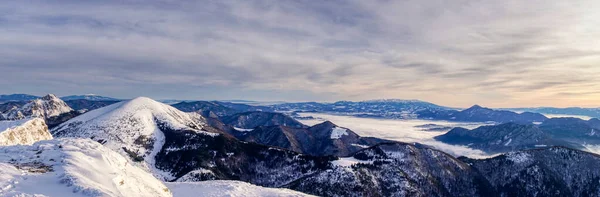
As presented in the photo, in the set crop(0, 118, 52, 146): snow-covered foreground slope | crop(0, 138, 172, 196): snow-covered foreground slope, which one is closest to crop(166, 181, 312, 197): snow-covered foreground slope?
crop(0, 138, 172, 196): snow-covered foreground slope

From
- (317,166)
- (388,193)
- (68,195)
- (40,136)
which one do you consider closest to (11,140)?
(40,136)

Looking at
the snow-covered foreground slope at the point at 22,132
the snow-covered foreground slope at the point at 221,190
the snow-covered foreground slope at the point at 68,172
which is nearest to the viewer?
the snow-covered foreground slope at the point at 68,172

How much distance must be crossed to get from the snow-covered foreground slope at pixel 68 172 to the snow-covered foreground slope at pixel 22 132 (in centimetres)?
6552

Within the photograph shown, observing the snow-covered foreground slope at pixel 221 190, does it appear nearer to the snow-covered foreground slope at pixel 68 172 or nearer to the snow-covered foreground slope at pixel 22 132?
the snow-covered foreground slope at pixel 68 172

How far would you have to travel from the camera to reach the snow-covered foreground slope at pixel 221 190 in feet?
190

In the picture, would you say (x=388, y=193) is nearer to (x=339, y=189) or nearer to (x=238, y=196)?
(x=339, y=189)

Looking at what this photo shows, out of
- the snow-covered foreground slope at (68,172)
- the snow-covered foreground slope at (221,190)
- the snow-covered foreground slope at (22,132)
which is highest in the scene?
the snow-covered foreground slope at (68,172)

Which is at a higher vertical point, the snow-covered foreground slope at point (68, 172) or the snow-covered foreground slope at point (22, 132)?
the snow-covered foreground slope at point (68, 172)

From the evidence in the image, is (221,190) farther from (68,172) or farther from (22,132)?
(22,132)

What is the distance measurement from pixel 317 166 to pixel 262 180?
33.4m

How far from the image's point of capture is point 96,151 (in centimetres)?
4416

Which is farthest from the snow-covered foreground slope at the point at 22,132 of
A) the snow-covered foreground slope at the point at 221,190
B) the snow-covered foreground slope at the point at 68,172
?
the snow-covered foreground slope at the point at 68,172

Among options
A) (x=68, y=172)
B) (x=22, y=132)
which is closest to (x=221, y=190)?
(x=68, y=172)

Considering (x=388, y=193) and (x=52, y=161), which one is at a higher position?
(x=52, y=161)
